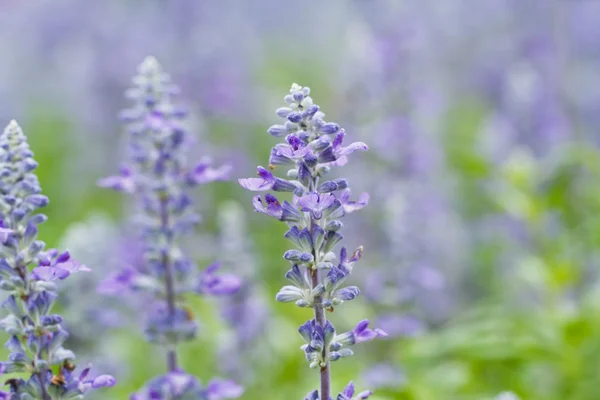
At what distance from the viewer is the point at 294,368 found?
21.5 ft

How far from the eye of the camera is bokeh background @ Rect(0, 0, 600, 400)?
17.1 feet

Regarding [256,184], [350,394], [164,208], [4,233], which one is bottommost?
[350,394]

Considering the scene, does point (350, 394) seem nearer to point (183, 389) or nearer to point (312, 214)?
point (312, 214)

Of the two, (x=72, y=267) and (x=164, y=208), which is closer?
(x=72, y=267)

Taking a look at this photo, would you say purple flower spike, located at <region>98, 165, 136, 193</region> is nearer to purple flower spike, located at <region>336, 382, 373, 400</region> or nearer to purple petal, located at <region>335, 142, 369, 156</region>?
purple petal, located at <region>335, 142, 369, 156</region>

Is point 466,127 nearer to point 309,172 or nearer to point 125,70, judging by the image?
point 125,70

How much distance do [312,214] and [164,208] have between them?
1284 mm

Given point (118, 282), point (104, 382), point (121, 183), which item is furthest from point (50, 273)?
point (121, 183)

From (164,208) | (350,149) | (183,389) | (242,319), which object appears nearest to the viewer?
(350,149)


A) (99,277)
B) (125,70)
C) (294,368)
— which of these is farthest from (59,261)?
(125,70)

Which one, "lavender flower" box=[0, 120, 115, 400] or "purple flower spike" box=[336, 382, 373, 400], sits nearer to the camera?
"purple flower spike" box=[336, 382, 373, 400]

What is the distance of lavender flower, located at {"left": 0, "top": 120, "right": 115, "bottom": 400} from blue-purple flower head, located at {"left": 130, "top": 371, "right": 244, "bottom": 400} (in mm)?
509

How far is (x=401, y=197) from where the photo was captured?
6.07 meters

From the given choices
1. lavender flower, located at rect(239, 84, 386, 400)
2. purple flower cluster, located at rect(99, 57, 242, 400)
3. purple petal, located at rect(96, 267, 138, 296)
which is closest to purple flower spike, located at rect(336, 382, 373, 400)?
lavender flower, located at rect(239, 84, 386, 400)
